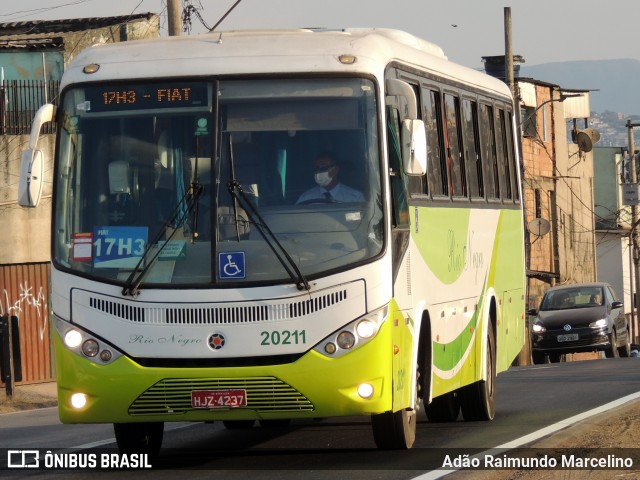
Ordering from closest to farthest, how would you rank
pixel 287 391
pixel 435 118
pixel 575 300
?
pixel 287 391, pixel 435 118, pixel 575 300

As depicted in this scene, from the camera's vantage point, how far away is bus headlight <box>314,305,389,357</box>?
10.9m

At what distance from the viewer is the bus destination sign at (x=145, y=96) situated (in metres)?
11.4

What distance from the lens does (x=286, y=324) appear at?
10.9 meters

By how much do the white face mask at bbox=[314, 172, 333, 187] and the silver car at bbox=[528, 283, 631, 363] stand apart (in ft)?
77.7

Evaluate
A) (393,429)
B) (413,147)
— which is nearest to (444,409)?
(393,429)

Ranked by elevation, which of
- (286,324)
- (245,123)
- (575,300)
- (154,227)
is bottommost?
(575,300)

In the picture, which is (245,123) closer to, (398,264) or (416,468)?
(398,264)

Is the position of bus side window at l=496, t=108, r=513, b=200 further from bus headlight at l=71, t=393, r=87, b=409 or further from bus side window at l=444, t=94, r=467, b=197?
bus headlight at l=71, t=393, r=87, b=409

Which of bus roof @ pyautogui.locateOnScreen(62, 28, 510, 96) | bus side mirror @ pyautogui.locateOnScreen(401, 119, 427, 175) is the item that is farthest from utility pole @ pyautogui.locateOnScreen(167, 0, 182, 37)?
bus side mirror @ pyautogui.locateOnScreen(401, 119, 427, 175)

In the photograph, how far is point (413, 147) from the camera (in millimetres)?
11414

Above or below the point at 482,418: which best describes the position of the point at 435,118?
above

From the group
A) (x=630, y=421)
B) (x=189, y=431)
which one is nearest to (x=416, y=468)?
(x=630, y=421)

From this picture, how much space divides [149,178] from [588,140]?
1839 inches

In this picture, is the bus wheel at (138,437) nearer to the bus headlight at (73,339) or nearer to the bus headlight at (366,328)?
the bus headlight at (73,339)
